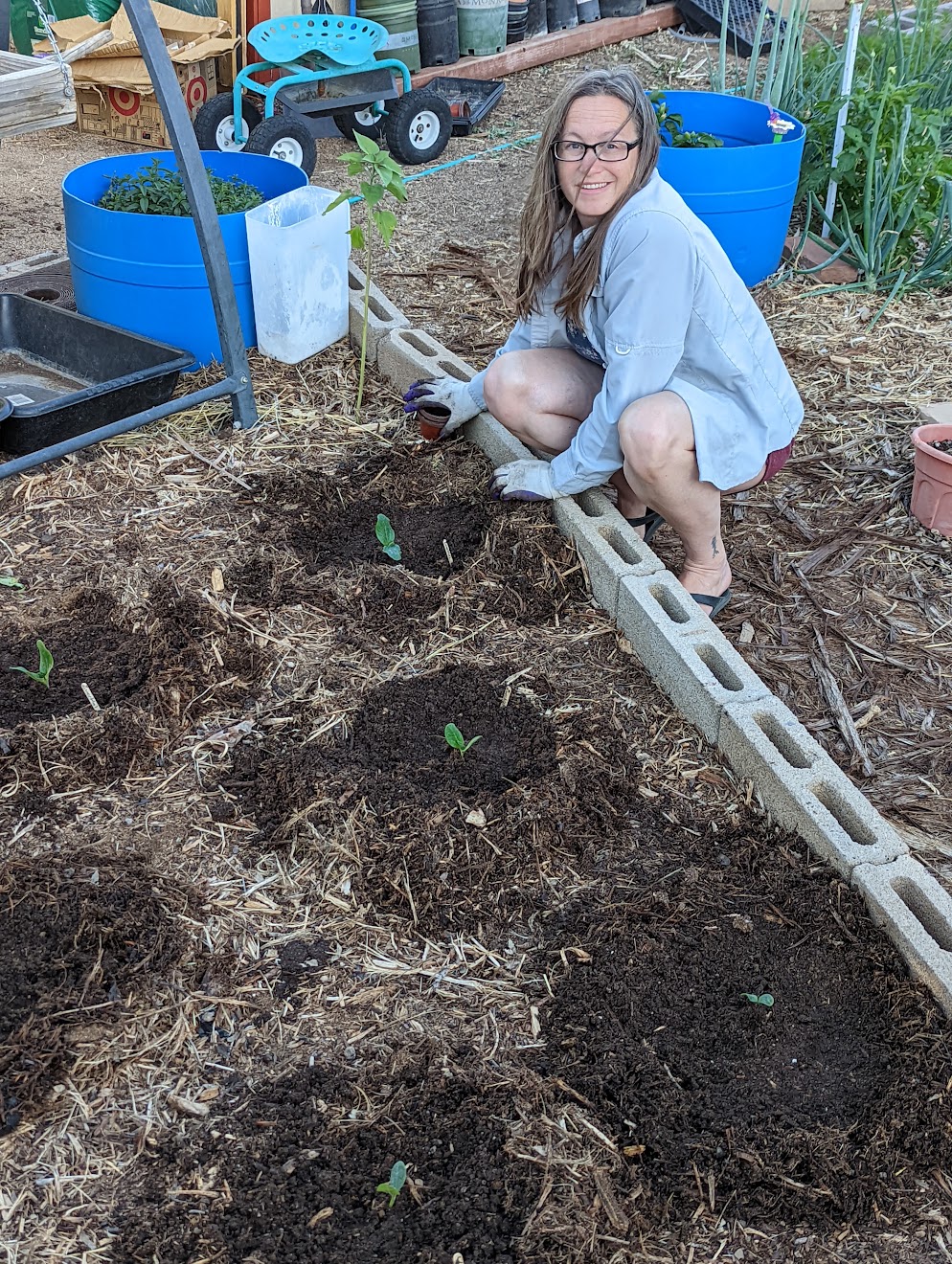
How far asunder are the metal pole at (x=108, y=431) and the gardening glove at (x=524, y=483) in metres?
0.84

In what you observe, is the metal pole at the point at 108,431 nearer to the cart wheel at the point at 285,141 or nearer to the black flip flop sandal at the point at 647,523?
the black flip flop sandal at the point at 647,523

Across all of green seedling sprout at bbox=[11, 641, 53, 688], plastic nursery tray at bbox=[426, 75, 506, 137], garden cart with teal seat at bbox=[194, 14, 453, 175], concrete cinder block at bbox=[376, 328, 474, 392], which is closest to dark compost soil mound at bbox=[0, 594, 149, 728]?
green seedling sprout at bbox=[11, 641, 53, 688]

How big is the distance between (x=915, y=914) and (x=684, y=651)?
26.9 inches

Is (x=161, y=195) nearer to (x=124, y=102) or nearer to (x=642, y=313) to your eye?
(x=642, y=313)

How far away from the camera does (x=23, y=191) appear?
503 centimetres

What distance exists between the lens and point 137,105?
18.1 ft

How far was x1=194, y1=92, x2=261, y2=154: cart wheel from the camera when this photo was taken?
5.03 m

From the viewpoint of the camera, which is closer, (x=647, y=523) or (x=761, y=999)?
(x=761, y=999)

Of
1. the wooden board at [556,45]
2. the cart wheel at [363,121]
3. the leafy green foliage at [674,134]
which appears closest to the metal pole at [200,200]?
the leafy green foliage at [674,134]

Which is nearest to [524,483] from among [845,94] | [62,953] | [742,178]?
[62,953]

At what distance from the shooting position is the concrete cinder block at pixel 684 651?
7.47 feet

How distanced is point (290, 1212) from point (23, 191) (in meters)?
4.71

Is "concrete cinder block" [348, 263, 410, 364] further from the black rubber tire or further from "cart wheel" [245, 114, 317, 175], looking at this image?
the black rubber tire

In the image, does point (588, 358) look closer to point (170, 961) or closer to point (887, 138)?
point (170, 961)
